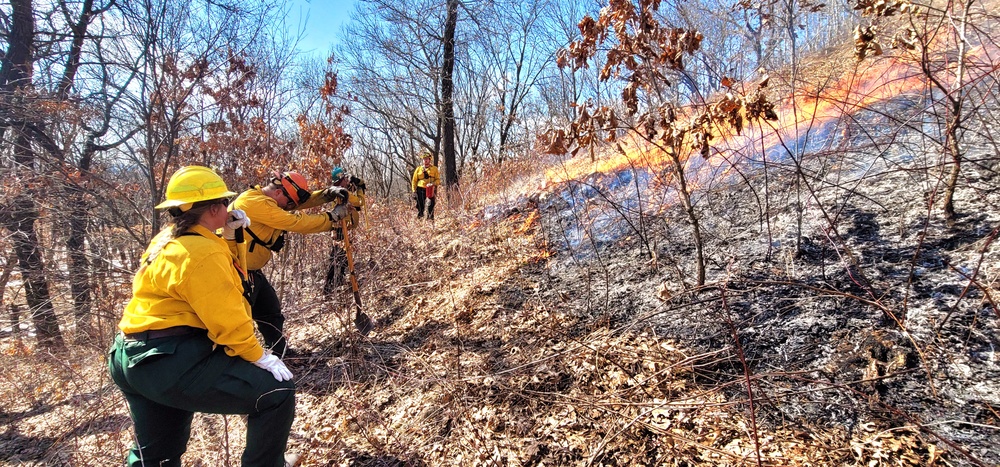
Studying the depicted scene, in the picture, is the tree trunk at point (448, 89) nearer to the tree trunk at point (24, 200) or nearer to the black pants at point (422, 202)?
the black pants at point (422, 202)

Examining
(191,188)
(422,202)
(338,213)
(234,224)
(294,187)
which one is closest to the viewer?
(191,188)

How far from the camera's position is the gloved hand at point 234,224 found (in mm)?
2781

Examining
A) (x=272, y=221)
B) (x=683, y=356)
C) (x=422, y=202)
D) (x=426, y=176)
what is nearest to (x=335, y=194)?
(x=272, y=221)

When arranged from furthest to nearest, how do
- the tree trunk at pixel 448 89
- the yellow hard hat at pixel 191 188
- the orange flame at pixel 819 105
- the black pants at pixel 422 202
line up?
the tree trunk at pixel 448 89 < the black pants at pixel 422 202 < the orange flame at pixel 819 105 < the yellow hard hat at pixel 191 188

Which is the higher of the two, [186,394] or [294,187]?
[294,187]

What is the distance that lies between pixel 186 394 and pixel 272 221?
2006 millimetres

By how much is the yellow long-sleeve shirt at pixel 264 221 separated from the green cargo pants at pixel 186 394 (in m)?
1.68

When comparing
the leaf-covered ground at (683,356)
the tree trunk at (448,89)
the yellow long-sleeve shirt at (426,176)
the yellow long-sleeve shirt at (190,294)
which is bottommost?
the leaf-covered ground at (683,356)

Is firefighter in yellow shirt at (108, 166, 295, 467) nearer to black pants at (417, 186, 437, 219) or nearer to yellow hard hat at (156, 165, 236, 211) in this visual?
yellow hard hat at (156, 165, 236, 211)

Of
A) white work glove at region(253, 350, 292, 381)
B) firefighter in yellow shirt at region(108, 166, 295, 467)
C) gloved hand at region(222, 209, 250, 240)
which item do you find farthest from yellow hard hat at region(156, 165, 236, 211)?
white work glove at region(253, 350, 292, 381)

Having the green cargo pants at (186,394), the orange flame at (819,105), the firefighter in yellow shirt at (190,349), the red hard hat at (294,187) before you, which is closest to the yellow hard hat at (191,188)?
the firefighter in yellow shirt at (190,349)

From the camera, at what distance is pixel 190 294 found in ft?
6.51

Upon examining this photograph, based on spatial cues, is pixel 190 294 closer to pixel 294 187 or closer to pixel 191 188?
pixel 191 188

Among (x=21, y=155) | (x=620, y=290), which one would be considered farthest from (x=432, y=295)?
(x=21, y=155)
